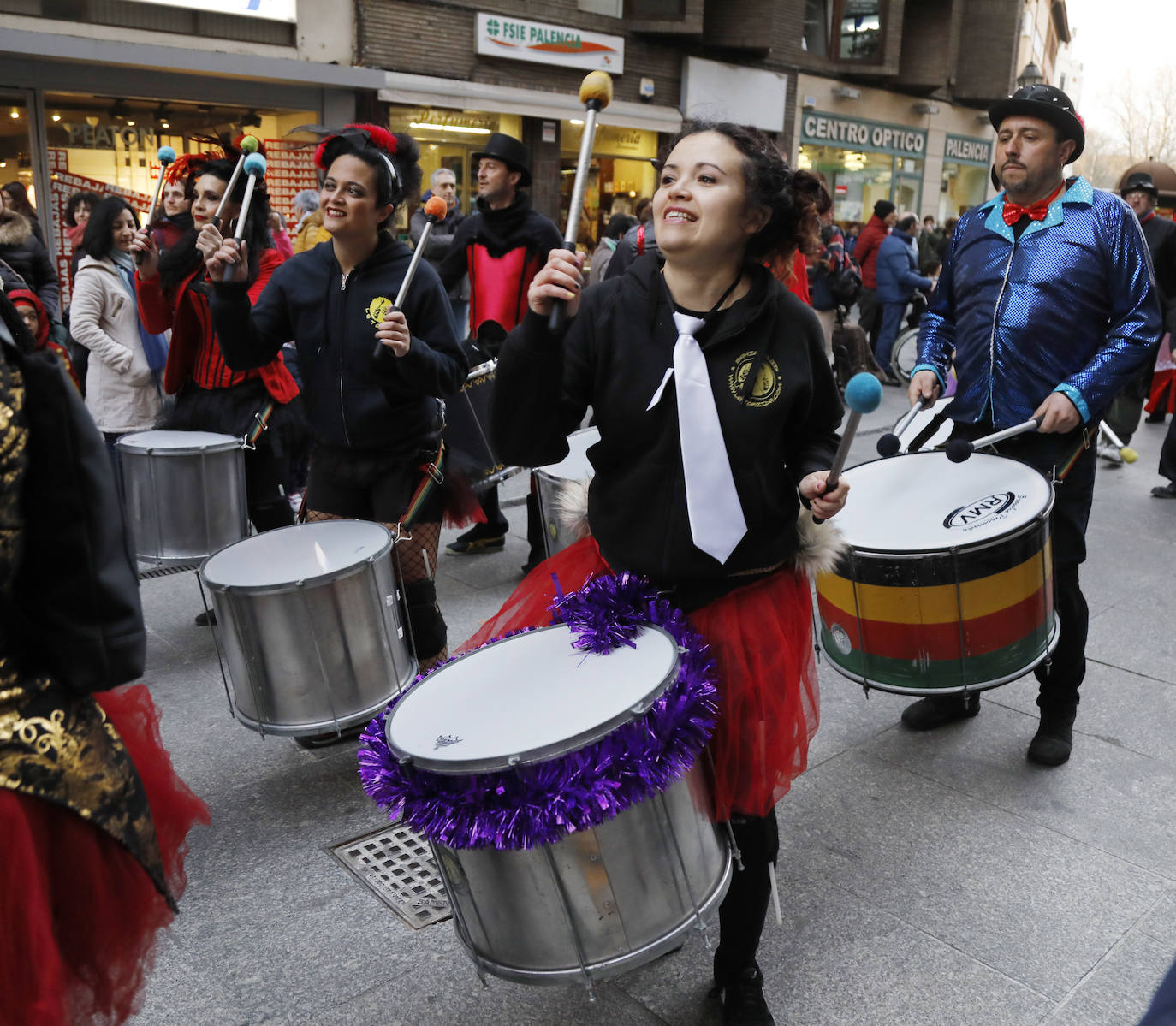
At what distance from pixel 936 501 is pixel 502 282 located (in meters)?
2.93

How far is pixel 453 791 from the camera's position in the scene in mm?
1803

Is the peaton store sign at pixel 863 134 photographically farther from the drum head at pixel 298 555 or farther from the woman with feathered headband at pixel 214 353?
the drum head at pixel 298 555

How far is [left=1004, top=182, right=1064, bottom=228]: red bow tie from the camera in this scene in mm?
3402

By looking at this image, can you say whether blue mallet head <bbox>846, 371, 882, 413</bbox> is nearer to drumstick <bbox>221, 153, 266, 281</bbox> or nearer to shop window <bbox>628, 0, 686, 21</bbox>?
drumstick <bbox>221, 153, 266, 281</bbox>

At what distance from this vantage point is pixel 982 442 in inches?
128

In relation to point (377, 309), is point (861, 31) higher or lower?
higher

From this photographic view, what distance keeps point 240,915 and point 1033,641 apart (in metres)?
2.27

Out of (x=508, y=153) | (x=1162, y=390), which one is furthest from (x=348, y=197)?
(x=1162, y=390)

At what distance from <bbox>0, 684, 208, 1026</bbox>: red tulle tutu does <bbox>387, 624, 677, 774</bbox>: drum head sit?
42 cm

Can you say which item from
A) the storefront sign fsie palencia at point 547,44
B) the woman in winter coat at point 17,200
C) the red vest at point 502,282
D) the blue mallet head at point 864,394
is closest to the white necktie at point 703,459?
the blue mallet head at point 864,394

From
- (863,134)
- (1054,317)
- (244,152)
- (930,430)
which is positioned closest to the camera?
(1054,317)

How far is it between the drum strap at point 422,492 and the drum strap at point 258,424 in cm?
118

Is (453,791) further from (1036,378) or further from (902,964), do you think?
(1036,378)

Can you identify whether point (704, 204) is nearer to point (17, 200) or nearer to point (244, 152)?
point (244, 152)
